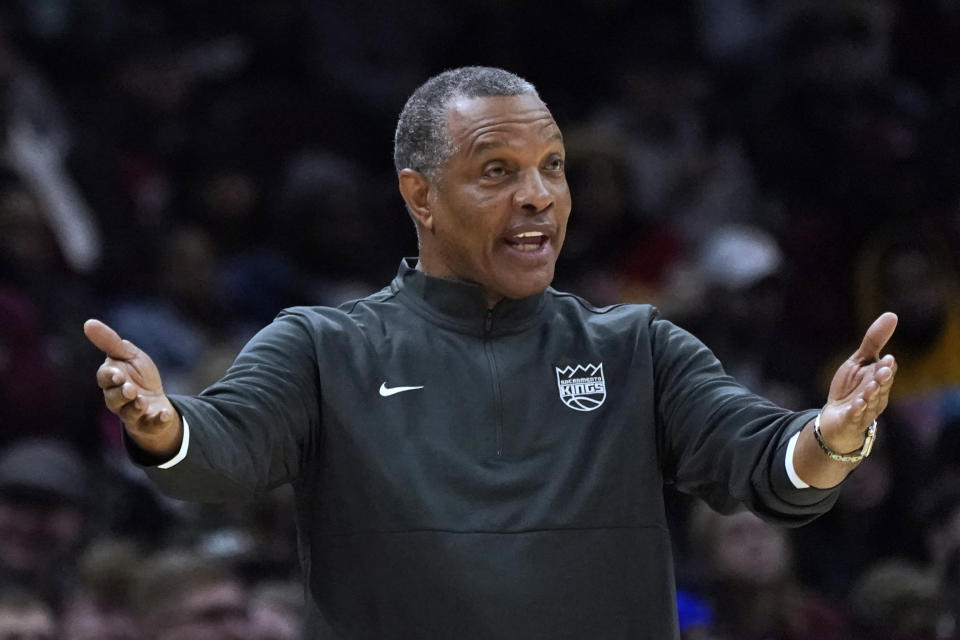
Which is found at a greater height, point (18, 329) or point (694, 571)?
point (18, 329)

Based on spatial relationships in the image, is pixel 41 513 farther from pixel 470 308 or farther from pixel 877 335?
pixel 877 335

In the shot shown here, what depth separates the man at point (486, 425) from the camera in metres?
3.22

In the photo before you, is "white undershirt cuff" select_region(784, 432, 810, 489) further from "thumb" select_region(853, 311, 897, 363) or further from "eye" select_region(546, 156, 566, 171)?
"eye" select_region(546, 156, 566, 171)

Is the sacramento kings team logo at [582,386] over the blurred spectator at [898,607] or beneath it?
over

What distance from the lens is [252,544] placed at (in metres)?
6.79

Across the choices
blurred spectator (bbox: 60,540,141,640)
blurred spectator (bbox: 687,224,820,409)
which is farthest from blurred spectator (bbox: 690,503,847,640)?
blurred spectator (bbox: 60,540,141,640)

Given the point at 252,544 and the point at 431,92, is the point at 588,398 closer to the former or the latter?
the point at 431,92

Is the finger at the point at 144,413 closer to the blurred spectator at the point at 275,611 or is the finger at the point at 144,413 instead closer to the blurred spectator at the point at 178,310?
the blurred spectator at the point at 275,611

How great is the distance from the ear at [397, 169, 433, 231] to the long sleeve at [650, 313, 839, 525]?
1.79 ft

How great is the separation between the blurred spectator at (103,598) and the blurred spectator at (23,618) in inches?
11.7


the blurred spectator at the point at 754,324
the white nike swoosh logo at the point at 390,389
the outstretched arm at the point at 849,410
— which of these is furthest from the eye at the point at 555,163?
the blurred spectator at the point at 754,324

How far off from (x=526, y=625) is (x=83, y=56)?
698 cm

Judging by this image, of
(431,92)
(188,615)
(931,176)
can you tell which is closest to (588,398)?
(431,92)

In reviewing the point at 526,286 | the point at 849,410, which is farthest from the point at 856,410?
the point at 526,286
